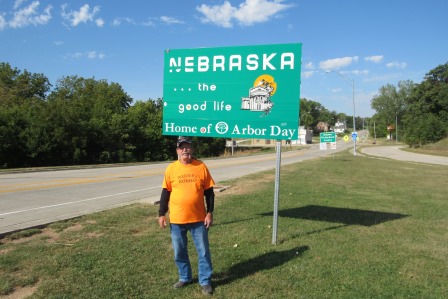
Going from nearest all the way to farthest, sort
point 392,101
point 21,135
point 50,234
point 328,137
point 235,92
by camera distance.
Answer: point 50,234 → point 235,92 → point 21,135 → point 328,137 → point 392,101

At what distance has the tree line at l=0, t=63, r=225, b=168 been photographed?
106ft

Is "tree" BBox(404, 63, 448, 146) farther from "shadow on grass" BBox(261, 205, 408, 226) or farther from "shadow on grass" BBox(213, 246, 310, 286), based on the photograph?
"shadow on grass" BBox(213, 246, 310, 286)

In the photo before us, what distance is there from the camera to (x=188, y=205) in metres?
4.25

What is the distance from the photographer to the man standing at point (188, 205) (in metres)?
4.26

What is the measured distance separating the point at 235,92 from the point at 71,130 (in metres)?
34.0

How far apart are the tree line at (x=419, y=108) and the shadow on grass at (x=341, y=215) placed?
216 feet

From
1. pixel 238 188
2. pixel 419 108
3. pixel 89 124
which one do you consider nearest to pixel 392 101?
pixel 419 108

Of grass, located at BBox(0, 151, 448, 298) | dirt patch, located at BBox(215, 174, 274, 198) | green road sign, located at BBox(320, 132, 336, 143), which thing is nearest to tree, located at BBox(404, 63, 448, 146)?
green road sign, located at BBox(320, 132, 336, 143)

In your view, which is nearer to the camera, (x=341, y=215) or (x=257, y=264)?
(x=257, y=264)

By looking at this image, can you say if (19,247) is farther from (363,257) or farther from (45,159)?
(45,159)

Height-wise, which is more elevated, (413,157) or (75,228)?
(75,228)

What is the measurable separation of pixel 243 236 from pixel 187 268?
2.29 metres

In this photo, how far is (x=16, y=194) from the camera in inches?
455

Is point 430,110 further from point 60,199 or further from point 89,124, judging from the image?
point 60,199
